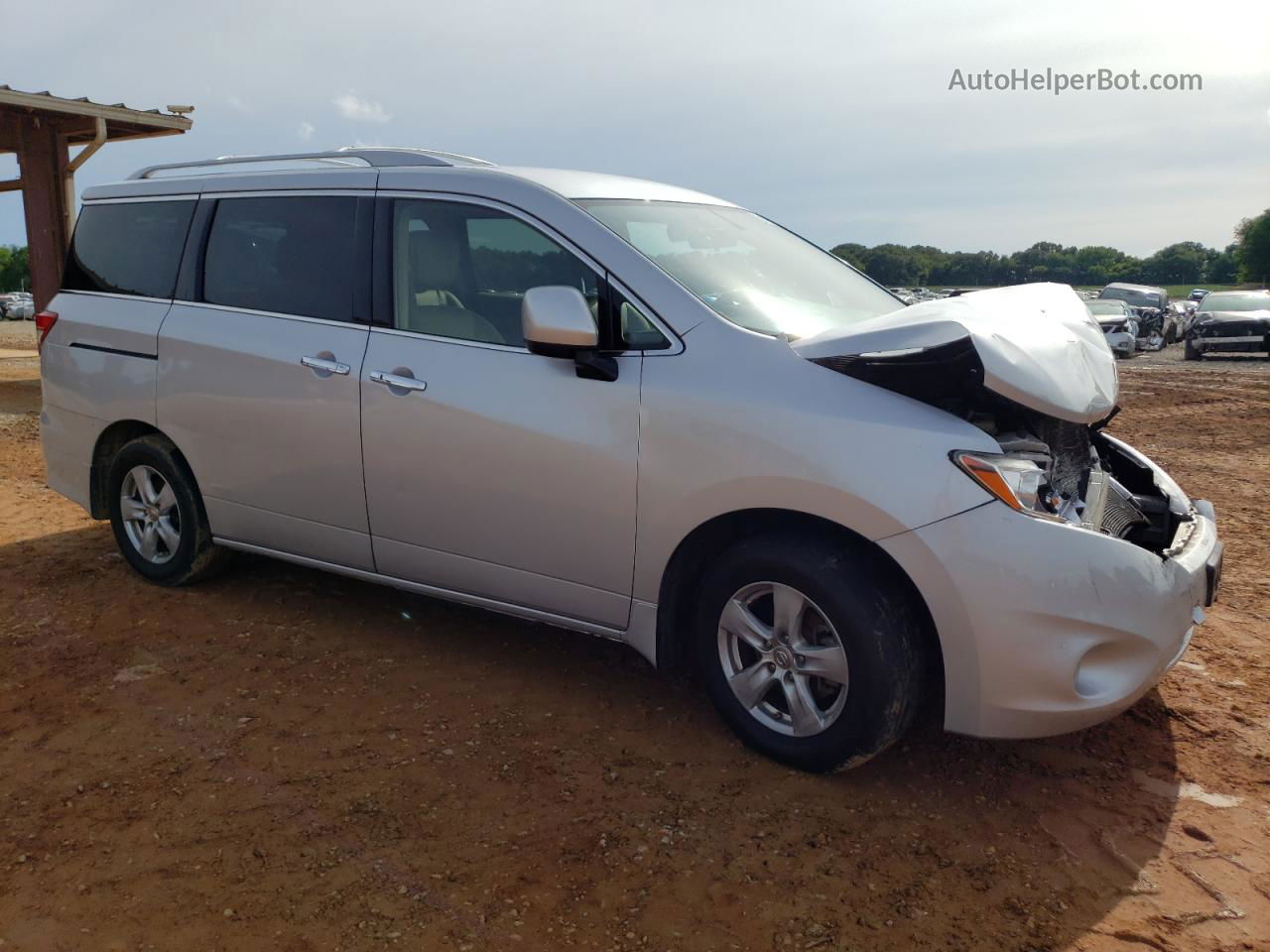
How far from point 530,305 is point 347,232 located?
1.26 metres

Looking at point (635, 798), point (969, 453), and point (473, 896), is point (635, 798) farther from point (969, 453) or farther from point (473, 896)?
point (969, 453)

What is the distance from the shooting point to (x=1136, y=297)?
3216cm

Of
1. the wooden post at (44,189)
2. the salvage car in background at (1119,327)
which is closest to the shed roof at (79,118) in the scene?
the wooden post at (44,189)

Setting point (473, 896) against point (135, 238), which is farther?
point (135, 238)

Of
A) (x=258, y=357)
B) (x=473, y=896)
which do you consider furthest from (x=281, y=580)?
(x=473, y=896)

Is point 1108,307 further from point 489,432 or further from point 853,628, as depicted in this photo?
point 853,628

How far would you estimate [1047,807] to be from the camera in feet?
10.4

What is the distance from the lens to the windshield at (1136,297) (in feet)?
104

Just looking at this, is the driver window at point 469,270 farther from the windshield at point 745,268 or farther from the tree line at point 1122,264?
the tree line at point 1122,264

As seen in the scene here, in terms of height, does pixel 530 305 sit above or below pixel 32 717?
above

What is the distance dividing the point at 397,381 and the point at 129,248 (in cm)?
209

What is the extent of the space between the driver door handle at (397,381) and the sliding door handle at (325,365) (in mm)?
142

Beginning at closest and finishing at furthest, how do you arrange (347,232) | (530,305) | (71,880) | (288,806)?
(71,880) → (288,806) → (530,305) → (347,232)

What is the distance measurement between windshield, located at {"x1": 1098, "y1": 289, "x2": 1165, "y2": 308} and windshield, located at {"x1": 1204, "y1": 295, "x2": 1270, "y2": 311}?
688 cm
